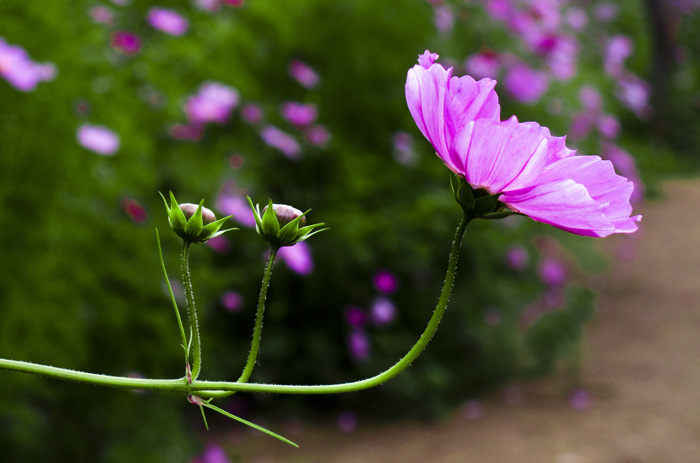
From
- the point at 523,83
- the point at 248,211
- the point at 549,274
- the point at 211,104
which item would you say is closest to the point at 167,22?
the point at 211,104

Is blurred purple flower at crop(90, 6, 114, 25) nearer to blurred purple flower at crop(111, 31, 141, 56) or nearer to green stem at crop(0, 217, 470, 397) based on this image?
blurred purple flower at crop(111, 31, 141, 56)

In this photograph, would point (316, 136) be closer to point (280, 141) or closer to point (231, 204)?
point (280, 141)

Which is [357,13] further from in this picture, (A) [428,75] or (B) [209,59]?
(A) [428,75]

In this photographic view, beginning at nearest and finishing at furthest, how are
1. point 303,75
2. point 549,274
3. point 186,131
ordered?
point 186,131 < point 303,75 < point 549,274

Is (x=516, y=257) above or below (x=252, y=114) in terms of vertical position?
below

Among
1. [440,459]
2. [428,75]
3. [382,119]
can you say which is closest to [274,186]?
[382,119]

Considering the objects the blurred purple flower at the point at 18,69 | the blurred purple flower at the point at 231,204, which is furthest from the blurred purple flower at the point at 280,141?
the blurred purple flower at the point at 18,69
